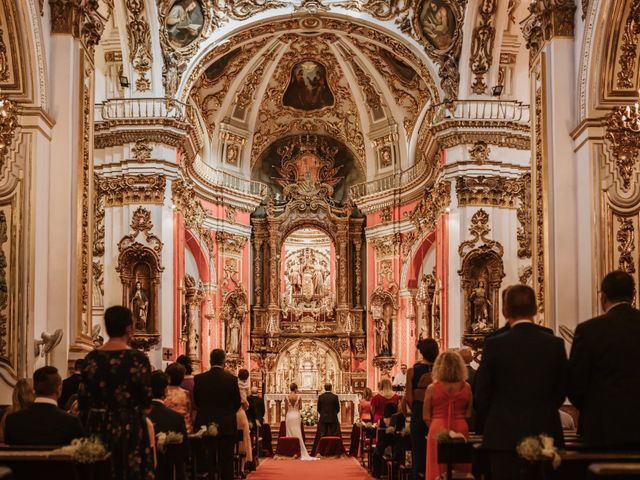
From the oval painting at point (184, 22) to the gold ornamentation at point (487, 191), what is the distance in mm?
6833

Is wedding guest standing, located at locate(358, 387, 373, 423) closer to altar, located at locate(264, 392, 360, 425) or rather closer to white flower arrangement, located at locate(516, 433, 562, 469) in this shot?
altar, located at locate(264, 392, 360, 425)

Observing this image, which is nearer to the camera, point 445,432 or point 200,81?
point 445,432

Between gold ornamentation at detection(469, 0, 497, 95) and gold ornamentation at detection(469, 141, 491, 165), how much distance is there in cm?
115

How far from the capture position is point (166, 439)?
30.0ft

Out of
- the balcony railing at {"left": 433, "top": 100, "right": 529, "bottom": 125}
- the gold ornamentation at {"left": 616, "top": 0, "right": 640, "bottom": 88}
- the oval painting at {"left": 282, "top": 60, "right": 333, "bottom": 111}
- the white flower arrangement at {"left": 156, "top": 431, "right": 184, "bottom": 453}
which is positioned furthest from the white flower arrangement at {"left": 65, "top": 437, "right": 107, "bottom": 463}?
the oval painting at {"left": 282, "top": 60, "right": 333, "bottom": 111}

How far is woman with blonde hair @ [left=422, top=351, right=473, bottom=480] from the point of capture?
898 centimetres

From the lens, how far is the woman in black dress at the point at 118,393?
7.21 metres

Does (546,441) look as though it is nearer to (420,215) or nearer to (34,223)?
(34,223)

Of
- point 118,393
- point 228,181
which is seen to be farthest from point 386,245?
point 118,393

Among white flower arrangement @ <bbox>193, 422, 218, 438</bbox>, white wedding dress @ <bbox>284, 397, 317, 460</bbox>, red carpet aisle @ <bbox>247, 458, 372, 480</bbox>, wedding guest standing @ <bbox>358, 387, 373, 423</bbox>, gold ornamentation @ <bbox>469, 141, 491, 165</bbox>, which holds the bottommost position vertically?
red carpet aisle @ <bbox>247, 458, 372, 480</bbox>

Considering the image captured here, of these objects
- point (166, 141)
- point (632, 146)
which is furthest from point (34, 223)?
point (166, 141)

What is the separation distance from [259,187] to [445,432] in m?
23.0

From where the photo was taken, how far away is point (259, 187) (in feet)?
103

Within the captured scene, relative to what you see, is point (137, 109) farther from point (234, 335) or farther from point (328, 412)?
point (234, 335)
